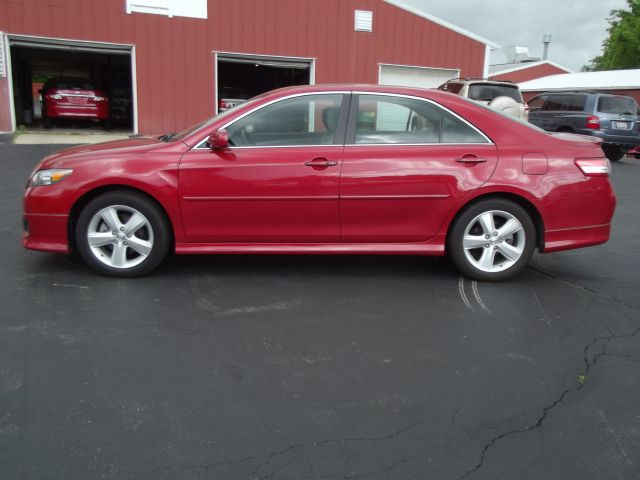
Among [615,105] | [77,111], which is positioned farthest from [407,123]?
[77,111]

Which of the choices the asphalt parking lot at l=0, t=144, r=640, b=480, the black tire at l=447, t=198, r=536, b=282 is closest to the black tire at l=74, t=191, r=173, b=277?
the asphalt parking lot at l=0, t=144, r=640, b=480

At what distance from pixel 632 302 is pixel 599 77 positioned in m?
30.5

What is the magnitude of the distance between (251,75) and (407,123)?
16.1 m

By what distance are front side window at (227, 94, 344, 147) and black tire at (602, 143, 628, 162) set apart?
478 inches

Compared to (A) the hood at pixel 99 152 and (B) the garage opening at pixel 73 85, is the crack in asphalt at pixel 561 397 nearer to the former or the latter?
(A) the hood at pixel 99 152

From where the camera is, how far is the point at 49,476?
2229 millimetres

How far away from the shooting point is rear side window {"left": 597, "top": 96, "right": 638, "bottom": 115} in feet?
46.0

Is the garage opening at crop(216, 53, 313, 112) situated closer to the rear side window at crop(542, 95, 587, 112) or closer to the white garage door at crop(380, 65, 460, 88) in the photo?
the white garage door at crop(380, 65, 460, 88)

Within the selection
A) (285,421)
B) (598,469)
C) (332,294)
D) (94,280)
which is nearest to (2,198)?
(94,280)

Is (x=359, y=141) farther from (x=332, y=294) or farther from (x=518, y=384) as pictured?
(x=518, y=384)

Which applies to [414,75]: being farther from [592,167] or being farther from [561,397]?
[561,397]

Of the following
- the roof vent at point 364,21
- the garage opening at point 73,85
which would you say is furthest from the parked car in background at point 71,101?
the roof vent at point 364,21

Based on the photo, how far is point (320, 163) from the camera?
173 inches

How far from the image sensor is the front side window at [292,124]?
14.7ft
